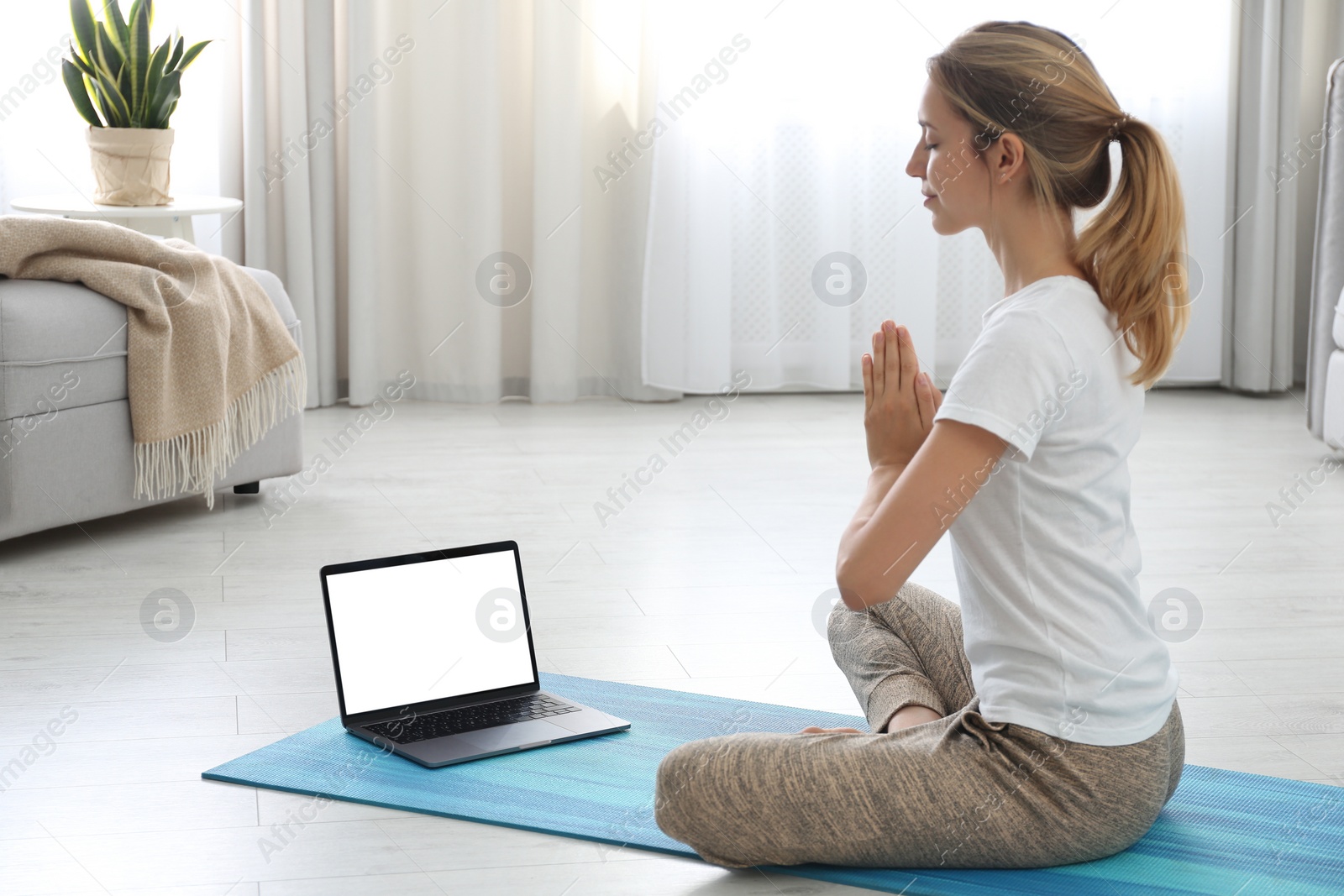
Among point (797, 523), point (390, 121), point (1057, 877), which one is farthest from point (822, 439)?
point (1057, 877)

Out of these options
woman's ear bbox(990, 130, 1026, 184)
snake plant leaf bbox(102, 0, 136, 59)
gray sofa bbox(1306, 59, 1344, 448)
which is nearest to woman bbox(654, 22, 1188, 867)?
woman's ear bbox(990, 130, 1026, 184)

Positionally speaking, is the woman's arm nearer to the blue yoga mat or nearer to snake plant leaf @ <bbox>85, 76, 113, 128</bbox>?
the blue yoga mat

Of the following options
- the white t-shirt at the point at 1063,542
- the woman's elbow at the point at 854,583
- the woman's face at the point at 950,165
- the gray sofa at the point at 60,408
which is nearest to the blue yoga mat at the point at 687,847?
the white t-shirt at the point at 1063,542

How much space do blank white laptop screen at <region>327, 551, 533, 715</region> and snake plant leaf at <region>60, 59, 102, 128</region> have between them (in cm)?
197

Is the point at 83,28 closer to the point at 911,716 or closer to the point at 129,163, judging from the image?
the point at 129,163

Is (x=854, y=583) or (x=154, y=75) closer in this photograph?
(x=854, y=583)

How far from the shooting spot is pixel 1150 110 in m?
4.16

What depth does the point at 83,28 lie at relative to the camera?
318 centimetres

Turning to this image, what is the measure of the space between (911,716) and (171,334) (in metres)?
1.60

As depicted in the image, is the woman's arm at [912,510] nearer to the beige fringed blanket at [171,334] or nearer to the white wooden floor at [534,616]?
the white wooden floor at [534,616]

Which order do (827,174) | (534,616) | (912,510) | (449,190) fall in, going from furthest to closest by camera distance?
1. (827,174)
2. (449,190)
3. (534,616)
4. (912,510)

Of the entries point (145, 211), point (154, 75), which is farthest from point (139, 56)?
point (145, 211)

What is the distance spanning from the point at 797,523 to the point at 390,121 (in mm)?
1842

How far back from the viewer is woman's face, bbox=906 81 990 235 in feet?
4.12
